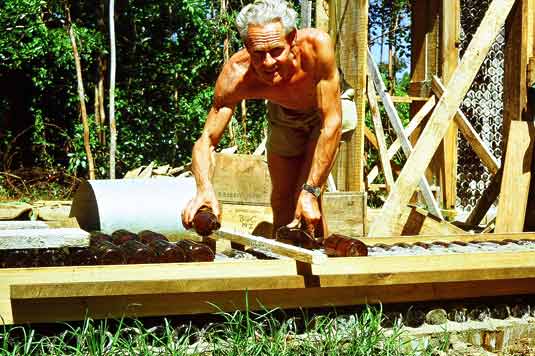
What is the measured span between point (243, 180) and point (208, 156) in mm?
3232

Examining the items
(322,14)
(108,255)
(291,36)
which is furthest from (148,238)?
(322,14)

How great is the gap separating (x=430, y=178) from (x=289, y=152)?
3887mm

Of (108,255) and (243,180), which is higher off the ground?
(108,255)

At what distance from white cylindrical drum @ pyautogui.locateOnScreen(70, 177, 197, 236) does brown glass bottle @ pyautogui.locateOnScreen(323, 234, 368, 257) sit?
2.52m

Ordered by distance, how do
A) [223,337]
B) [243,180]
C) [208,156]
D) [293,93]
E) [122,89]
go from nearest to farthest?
[223,337] → [208,156] → [293,93] → [243,180] → [122,89]

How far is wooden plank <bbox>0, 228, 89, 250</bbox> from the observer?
298 centimetres

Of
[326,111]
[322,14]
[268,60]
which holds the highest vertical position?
[322,14]

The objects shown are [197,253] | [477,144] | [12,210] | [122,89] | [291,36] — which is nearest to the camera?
[197,253]

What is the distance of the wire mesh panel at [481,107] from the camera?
332 inches

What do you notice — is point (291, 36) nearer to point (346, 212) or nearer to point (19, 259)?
point (19, 259)

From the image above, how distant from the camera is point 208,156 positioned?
3.95 meters

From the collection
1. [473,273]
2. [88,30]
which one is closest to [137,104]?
[88,30]

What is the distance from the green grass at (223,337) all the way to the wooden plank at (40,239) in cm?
31

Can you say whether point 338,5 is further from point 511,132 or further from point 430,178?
point 430,178
